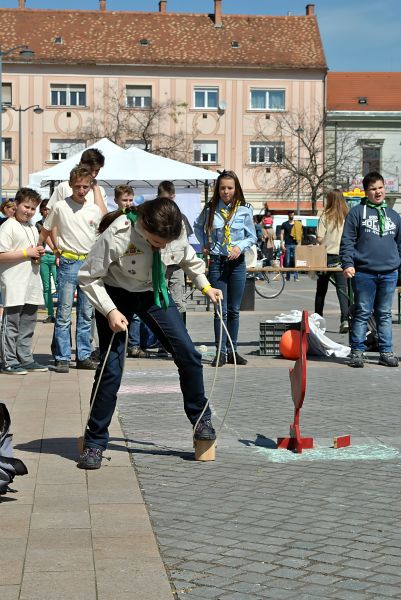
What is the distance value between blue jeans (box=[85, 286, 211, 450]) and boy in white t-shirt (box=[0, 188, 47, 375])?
4147mm

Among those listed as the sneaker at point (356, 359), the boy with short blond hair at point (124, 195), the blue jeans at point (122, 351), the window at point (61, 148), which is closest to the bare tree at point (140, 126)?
the window at point (61, 148)

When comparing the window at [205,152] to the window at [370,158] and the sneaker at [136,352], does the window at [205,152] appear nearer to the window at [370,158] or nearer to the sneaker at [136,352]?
the window at [370,158]

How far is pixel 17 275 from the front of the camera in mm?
10711

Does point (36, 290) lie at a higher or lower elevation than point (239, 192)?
lower

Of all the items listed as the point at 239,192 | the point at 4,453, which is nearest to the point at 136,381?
the point at 239,192

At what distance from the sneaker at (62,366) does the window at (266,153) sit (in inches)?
2361

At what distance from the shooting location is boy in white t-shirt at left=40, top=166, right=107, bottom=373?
10727 millimetres

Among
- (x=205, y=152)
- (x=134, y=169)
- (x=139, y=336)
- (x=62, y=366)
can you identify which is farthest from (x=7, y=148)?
(x=62, y=366)

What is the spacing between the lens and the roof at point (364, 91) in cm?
8012

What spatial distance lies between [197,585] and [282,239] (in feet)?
109

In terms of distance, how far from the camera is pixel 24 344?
35.8 feet

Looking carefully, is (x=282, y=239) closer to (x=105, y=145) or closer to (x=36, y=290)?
(x=105, y=145)

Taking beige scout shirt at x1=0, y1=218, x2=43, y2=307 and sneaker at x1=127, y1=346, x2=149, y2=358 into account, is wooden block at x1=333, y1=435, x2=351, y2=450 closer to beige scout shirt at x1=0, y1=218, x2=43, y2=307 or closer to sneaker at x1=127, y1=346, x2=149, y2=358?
beige scout shirt at x1=0, y1=218, x2=43, y2=307

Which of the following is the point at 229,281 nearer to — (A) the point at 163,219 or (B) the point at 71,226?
(B) the point at 71,226
